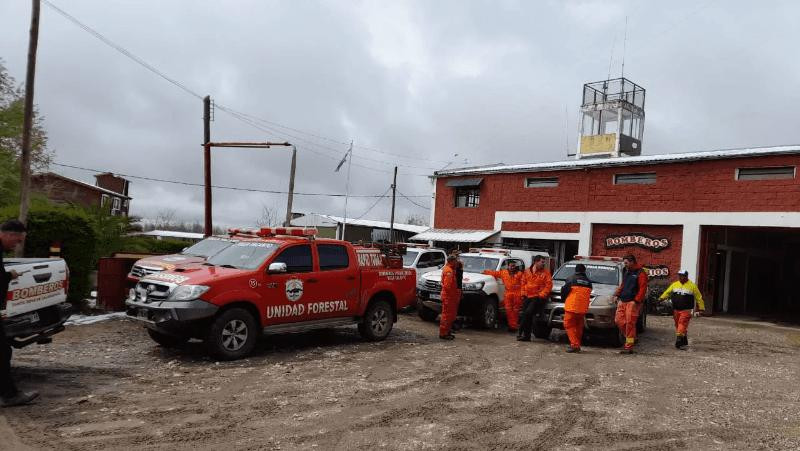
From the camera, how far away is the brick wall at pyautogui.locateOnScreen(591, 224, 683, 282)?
20.4 metres

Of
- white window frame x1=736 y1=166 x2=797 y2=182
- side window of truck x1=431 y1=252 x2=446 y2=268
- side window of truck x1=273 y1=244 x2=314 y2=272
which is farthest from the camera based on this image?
white window frame x1=736 y1=166 x2=797 y2=182

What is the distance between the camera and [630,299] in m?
10.9

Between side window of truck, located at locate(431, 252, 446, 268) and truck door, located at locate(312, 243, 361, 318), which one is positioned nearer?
truck door, located at locate(312, 243, 361, 318)

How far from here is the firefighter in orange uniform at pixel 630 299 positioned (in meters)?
10.8

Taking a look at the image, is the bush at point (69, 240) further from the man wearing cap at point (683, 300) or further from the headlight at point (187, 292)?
the man wearing cap at point (683, 300)

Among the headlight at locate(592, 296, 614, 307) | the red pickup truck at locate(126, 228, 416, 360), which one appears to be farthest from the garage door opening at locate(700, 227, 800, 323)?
the red pickup truck at locate(126, 228, 416, 360)

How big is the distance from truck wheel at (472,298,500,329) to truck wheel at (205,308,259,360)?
6.05 metres

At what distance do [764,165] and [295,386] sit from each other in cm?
1754

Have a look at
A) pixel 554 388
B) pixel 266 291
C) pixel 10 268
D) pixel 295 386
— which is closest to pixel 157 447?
pixel 295 386

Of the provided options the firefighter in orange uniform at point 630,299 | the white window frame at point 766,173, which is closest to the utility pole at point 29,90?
the firefighter in orange uniform at point 630,299

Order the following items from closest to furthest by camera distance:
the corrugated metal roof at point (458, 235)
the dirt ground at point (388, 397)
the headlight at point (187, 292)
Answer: the dirt ground at point (388, 397)
the headlight at point (187, 292)
the corrugated metal roof at point (458, 235)

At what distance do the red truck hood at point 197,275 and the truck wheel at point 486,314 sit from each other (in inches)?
248

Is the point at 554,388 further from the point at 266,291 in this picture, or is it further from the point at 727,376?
the point at 266,291

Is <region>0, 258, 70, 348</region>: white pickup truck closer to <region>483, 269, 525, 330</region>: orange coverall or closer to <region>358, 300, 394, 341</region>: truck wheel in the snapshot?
<region>358, 300, 394, 341</region>: truck wheel
